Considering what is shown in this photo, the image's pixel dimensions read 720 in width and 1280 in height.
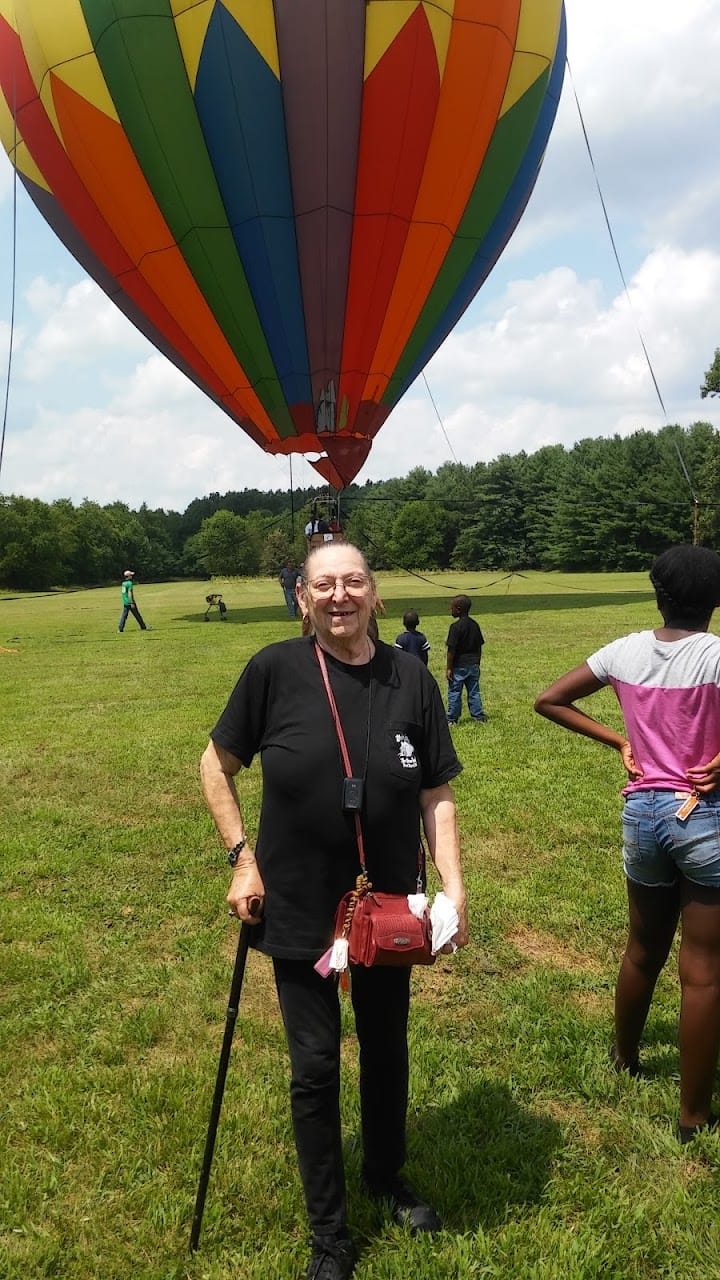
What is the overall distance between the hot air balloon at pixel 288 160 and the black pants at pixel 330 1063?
10312mm

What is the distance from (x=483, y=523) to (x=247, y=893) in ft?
264

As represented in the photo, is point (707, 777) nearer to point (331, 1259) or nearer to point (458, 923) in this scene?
point (458, 923)

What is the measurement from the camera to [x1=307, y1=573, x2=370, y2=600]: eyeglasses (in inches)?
96.6

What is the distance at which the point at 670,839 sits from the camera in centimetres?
273

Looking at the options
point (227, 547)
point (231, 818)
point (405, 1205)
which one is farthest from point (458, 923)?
point (227, 547)

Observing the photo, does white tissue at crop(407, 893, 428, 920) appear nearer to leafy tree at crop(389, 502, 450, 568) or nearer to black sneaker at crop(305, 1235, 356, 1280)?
black sneaker at crop(305, 1235, 356, 1280)

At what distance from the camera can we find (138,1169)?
2.82 metres


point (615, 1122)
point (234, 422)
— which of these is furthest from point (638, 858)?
point (234, 422)

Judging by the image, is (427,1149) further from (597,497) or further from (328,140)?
(597,497)

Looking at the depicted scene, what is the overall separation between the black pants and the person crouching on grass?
957mm

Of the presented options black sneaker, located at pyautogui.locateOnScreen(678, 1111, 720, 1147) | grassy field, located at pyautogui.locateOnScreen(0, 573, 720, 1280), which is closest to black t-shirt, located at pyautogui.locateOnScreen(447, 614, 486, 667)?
grassy field, located at pyautogui.locateOnScreen(0, 573, 720, 1280)

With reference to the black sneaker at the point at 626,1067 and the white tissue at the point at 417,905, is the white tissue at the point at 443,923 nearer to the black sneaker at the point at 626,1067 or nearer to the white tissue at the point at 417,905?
the white tissue at the point at 417,905

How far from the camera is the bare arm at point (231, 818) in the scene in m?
2.41

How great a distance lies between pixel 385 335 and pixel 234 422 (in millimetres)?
3425
